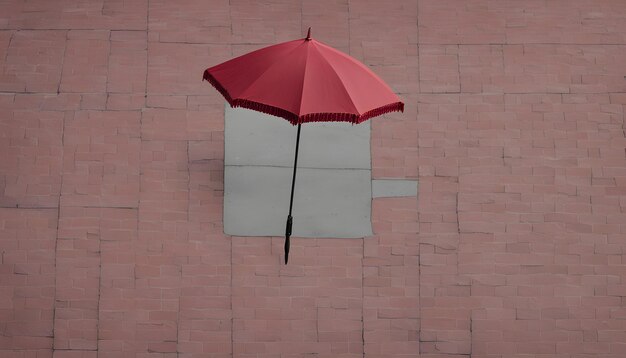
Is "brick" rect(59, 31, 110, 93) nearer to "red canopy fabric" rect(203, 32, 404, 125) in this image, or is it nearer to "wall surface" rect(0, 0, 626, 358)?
"wall surface" rect(0, 0, 626, 358)

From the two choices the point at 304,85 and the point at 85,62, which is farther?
the point at 85,62

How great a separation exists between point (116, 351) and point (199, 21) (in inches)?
143

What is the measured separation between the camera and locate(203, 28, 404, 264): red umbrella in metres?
4.98

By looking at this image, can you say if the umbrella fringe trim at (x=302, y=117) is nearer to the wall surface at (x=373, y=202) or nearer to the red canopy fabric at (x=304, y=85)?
the red canopy fabric at (x=304, y=85)

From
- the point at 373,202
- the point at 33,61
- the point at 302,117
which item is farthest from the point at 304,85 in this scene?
the point at 33,61

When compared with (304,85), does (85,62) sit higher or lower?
lower

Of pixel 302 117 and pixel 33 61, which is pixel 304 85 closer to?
pixel 302 117

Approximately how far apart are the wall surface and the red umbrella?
152 centimetres

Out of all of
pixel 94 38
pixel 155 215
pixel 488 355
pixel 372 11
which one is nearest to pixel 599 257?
pixel 488 355

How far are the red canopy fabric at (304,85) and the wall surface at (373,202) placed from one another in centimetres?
152

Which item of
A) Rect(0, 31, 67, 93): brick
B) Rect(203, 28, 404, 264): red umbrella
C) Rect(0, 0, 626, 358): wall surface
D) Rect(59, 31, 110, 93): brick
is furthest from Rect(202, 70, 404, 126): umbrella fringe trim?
Rect(0, 31, 67, 93): brick

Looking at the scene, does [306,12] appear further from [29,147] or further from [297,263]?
[29,147]

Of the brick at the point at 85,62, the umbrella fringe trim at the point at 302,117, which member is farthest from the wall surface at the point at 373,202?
the umbrella fringe trim at the point at 302,117

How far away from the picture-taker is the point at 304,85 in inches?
197
